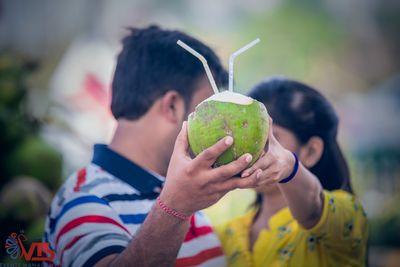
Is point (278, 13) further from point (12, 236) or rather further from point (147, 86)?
point (12, 236)

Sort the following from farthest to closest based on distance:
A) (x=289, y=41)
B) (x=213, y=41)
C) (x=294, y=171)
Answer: (x=289, y=41) < (x=213, y=41) < (x=294, y=171)

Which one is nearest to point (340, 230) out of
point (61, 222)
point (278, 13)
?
point (61, 222)

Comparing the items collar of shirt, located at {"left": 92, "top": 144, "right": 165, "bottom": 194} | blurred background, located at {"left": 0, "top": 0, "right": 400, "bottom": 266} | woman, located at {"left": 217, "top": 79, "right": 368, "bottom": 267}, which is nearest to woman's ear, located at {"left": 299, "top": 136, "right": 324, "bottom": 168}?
woman, located at {"left": 217, "top": 79, "right": 368, "bottom": 267}

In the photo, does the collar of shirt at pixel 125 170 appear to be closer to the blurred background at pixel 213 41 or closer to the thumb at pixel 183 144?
the thumb at pixel 183 144

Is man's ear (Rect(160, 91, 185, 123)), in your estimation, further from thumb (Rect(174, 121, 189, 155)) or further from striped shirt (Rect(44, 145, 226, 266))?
thumb (Rect(174, 121, 189, 155))

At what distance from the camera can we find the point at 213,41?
172cm

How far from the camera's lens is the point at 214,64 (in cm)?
112

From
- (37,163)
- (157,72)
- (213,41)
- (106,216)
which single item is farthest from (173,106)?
(37,163)

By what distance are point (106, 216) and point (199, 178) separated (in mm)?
249

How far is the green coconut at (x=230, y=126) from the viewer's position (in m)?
0.76

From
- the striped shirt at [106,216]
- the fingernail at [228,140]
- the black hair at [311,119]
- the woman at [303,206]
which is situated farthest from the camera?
the black hair at [311,119]

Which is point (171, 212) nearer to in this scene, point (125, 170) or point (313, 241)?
point (125, 170)

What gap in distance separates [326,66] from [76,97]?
35.1 inches

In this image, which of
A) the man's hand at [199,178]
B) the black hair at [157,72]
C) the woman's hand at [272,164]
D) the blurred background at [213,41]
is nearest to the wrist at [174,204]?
the man's hand at [199,178]
